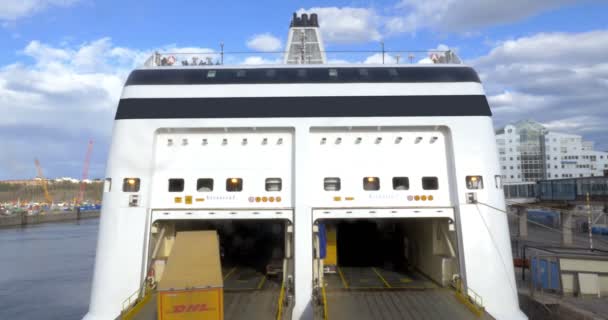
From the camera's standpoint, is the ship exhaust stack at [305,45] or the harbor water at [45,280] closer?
the ship exhaust stack at [305,45]

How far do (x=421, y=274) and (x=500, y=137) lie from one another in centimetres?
6567

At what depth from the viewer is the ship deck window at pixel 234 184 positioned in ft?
30.0

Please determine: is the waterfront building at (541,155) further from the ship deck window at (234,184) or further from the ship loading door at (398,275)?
the ship deck window at (234,184)

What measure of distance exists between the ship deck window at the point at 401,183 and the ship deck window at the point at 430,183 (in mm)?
312

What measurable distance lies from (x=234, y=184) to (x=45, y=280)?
20.0m

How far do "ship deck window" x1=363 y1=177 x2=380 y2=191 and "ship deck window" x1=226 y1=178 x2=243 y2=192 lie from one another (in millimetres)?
2478

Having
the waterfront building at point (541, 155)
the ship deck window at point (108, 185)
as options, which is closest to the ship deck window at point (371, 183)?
the ship deck window at point (108, 185)

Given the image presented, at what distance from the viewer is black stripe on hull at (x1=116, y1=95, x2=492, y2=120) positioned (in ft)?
29.6

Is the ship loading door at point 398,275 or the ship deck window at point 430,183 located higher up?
the ship deck window at point 430,183

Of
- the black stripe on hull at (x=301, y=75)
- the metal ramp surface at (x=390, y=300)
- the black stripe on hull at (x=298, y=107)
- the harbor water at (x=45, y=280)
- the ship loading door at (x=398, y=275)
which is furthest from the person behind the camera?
the harbor water at (x=45, y=280)

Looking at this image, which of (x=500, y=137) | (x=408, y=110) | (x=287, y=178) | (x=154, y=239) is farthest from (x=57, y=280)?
(x=500, y=137)

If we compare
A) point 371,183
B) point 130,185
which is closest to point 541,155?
point 371,183

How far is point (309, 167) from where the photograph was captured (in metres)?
8.84

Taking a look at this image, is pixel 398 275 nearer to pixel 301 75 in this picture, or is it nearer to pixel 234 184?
pixel 234 184
